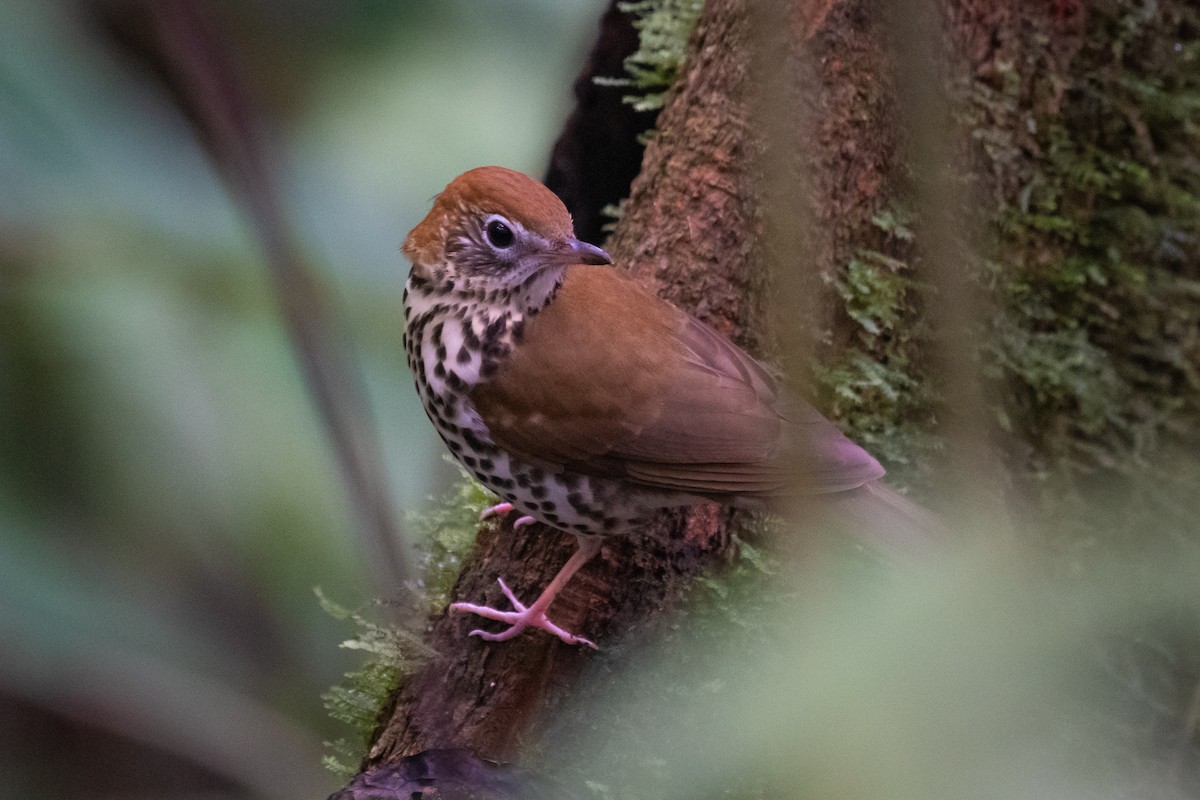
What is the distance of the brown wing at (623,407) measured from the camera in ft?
5.49

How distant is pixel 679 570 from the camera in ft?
6.11

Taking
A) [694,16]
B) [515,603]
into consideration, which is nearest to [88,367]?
[515,603]

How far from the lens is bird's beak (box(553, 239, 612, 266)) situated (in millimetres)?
1525

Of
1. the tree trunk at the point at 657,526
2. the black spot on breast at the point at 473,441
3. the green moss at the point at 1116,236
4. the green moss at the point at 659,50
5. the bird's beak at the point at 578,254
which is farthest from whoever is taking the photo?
the green moss at the point at 659,50

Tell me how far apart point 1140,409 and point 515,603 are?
1300mm

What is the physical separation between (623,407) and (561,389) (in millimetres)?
116

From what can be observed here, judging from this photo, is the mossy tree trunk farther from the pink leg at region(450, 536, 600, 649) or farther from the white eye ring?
the white eye ring

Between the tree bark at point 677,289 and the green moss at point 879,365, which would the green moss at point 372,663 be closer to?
the tree bark at point 677,289

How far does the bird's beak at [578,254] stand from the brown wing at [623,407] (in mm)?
163

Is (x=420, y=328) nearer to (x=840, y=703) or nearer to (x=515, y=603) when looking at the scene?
(x=515, y=603)

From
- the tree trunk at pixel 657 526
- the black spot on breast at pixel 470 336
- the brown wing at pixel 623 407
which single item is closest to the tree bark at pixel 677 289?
the tree trunk at pixel 657 526

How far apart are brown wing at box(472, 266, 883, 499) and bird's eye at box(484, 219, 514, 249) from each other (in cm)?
14

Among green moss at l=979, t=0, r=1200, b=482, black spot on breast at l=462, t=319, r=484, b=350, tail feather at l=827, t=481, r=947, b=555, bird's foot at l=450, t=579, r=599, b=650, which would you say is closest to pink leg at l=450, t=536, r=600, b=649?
bird's foot at l=450, t=579, r=599, b=650

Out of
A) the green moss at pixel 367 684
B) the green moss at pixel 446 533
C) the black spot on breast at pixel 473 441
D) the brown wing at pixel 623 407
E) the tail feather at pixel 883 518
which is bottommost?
the green moss at pixel 367 684
